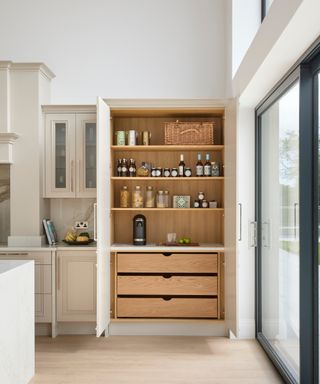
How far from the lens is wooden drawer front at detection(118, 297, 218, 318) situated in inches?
184

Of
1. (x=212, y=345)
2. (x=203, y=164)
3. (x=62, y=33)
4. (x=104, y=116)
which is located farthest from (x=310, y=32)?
(x=62, y=33)

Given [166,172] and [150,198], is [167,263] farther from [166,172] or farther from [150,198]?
[166,172]

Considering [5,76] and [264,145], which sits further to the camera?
[5,76]

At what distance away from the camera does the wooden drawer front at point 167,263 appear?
468 centimetres

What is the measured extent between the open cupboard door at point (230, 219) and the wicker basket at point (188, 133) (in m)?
0.28

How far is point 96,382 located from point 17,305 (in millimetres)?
828

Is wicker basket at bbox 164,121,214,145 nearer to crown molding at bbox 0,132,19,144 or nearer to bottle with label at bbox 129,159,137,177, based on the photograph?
bottle with label at bbox 129,159,137,177

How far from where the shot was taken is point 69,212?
5.10 metres

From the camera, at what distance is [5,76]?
4664mm

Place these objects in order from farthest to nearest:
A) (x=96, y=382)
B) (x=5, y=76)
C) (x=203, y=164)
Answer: (x=203, y=164) → (x=5, y=76) → (x=96, y=382)

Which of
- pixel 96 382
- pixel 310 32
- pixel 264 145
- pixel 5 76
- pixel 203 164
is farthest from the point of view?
pixel 203 164

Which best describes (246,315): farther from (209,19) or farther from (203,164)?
(209,19)

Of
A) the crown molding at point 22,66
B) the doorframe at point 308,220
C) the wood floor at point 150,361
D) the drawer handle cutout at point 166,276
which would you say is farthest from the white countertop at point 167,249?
the crown molding at point 22,66

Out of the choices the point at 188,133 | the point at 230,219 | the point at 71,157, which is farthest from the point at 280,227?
the point at 71,157
